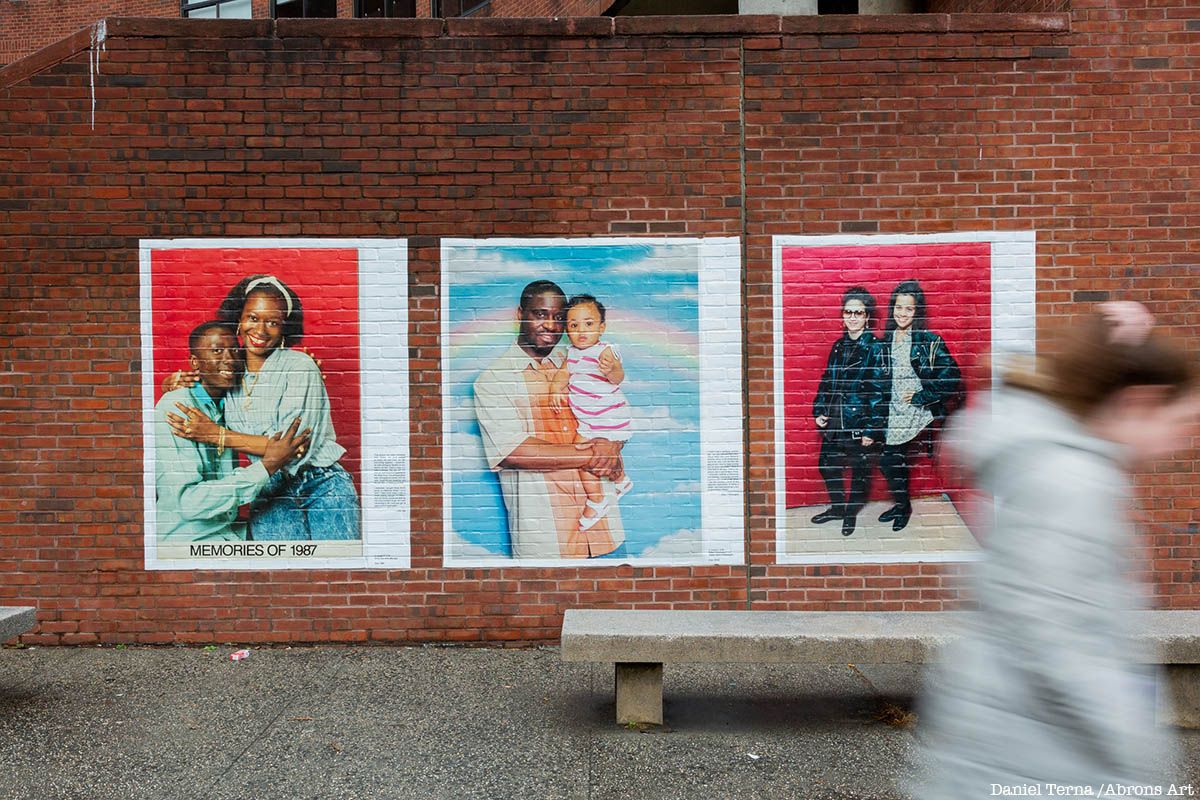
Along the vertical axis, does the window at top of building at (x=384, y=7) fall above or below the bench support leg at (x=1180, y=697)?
above

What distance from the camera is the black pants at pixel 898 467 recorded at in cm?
606

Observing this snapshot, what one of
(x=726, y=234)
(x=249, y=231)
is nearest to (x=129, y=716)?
(x=249, y=231)

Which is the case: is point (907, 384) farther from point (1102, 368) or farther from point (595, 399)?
point (1102, 368)

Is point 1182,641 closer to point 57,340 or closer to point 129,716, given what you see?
point 129,716

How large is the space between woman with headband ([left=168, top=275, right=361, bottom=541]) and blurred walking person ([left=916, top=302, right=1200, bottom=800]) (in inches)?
188

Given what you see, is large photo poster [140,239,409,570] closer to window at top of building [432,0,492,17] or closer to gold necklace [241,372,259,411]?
gold necklace [241,372,259,411]

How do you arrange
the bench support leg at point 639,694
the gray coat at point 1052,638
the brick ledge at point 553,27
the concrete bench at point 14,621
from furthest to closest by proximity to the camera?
the brick ledge at point 553,27, the concrete bench at point 14,621, the bench support leg at point 639,694, the gray coat at point 1052,638

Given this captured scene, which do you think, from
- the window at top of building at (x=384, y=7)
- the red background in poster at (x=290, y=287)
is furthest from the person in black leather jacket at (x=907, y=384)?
the window at top of building at (x=384, y=7)

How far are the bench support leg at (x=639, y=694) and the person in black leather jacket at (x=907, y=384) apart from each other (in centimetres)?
220

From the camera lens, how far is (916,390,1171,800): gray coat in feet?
6.31

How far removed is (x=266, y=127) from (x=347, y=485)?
8.20 feet

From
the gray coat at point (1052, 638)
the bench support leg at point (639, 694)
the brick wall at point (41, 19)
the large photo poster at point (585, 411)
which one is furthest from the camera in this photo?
the brick wall at point (41, 19)

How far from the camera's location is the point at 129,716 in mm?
4914

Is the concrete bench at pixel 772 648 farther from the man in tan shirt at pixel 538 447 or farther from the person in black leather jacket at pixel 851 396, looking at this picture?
the person in black leather jacket at pixel 851 396
